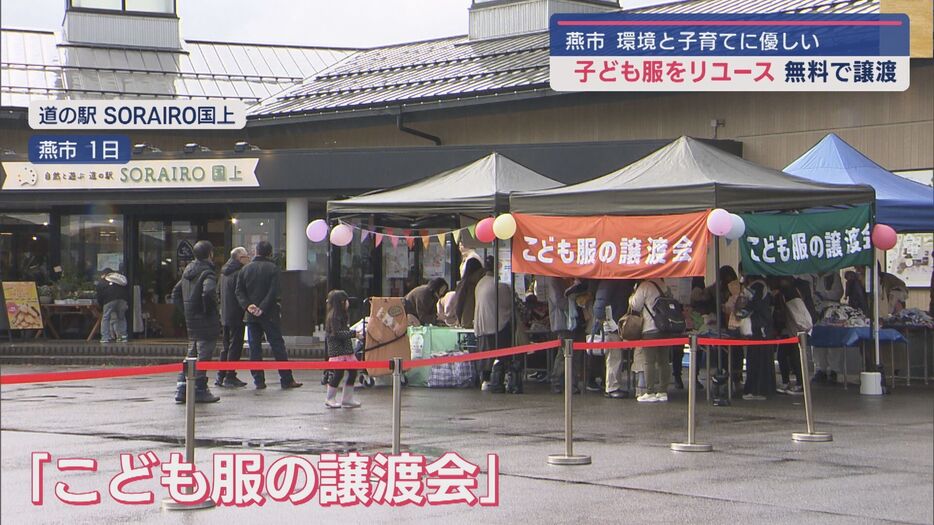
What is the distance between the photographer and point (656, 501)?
8.12m

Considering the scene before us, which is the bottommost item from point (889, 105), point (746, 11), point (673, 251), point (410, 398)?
point (410, 398)

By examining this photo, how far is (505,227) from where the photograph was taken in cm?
1502

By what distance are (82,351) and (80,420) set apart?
397 inches

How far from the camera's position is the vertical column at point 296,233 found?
23688 mm

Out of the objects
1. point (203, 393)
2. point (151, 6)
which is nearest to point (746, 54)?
point (203, 393)

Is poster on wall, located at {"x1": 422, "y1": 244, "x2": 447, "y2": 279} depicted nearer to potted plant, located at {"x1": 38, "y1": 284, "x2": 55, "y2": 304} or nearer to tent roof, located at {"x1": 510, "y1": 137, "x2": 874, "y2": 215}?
potted plant, located at {"x1": 38, "y1": 284, "x2": 55, "y2": 304}

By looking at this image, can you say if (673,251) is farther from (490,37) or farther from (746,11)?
(490,37)

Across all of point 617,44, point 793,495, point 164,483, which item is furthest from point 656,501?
point 617,44

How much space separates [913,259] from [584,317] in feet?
21.1

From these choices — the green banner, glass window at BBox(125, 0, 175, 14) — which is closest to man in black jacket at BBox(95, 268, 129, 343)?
glass window at BBox(125, 0, 175, 14)

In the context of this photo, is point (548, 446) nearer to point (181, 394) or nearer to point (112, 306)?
point (181, 394)

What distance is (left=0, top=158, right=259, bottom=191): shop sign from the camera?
23.2m

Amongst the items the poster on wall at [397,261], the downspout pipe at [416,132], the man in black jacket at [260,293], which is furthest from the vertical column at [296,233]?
the man in black jacket at [260,293]

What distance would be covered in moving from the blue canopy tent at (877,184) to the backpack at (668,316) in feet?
8.58
